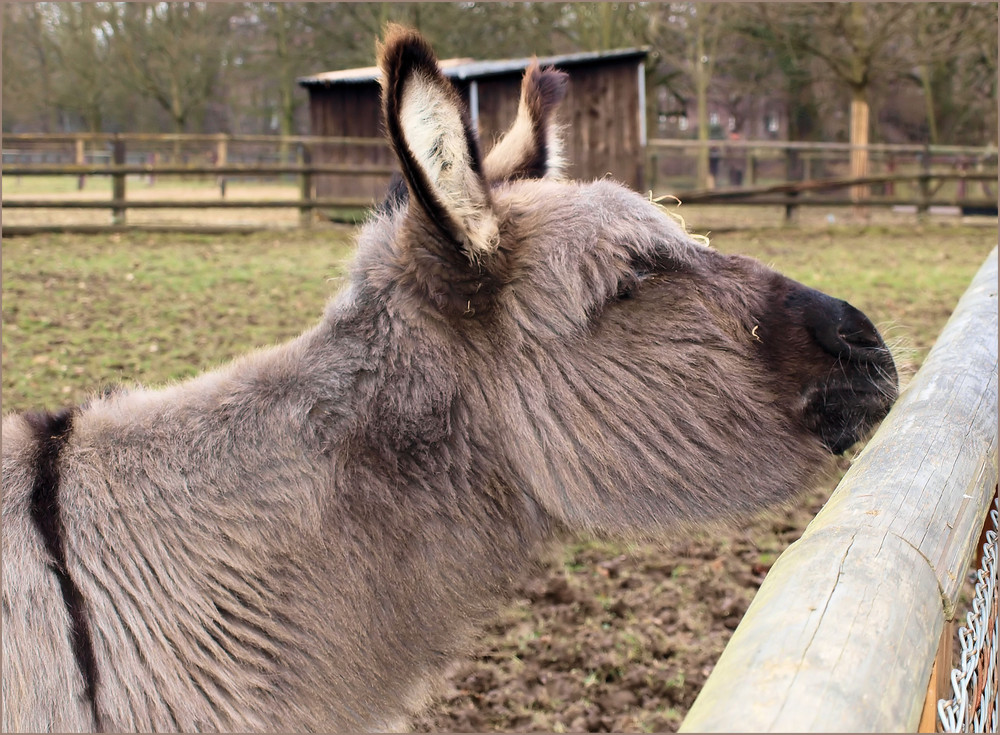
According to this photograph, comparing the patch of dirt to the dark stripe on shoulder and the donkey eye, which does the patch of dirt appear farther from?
the dark stripe on shoulder

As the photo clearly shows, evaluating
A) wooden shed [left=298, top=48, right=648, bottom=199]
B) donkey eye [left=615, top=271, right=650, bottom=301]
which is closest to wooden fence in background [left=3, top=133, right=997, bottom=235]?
wooden shed [left=298, top=48, right=648, bottom=199]

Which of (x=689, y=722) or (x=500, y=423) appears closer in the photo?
(x=689, y=722)

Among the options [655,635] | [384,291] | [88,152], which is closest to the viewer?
[384,291]

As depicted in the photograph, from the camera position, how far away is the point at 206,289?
36.6 ft

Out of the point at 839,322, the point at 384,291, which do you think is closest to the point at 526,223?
the point at 384,291

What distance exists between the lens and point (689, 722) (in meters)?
1.00

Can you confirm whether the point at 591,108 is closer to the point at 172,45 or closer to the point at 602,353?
the point at 172,45

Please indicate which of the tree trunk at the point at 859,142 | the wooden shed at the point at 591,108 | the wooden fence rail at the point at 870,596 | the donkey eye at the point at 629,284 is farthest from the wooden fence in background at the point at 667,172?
the wooden fence rail at the point at 870,596

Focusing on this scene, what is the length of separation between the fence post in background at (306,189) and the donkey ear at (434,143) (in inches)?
656

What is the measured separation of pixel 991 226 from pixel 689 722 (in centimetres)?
2105

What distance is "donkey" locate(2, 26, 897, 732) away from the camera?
5.77 ft

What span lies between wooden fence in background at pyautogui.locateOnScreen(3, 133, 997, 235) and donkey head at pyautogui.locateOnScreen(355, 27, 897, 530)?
1531 centimetres

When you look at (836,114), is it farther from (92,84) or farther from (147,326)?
(147,326)

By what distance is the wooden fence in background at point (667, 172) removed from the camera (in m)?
17.2
